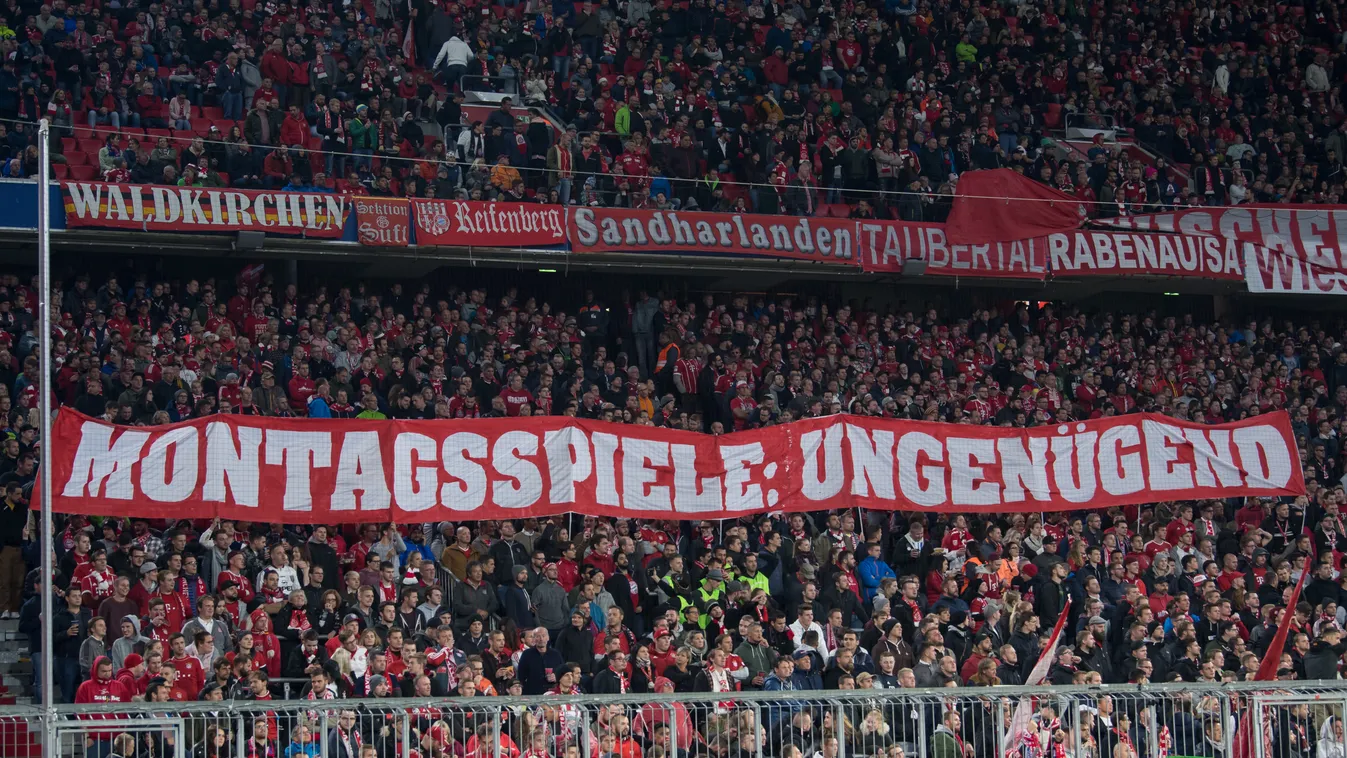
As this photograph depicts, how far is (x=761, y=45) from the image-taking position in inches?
1273

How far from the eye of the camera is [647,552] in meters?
19.9

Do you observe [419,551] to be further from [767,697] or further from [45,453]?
[45,453]

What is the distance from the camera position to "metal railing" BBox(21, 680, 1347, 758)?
12.5m

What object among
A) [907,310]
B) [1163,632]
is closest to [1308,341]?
[907,310]

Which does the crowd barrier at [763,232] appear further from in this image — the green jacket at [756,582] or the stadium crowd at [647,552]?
the green jacket at [756,582]

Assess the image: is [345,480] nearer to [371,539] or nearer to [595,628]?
[371,539]

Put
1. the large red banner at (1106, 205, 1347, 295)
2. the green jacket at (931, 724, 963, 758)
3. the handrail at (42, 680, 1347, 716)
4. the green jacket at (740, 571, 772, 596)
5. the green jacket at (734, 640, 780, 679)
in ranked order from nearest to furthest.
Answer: the handrail at (42, 680, 1347, 716) → the green jacket at (931, 724, 963, 758) → the green jacket at (734, 640, 780, 679) → the green jacket at (740, 571, 772, 596) → the large red banner at (1106, 205, 1347, 295)

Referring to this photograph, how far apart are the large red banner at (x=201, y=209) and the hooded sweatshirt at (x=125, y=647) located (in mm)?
8472

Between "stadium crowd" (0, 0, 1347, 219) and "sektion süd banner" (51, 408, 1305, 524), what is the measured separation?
6.88 m

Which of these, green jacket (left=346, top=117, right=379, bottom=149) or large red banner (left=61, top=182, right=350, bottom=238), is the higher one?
green jacket (left=346, top=117, right=379, bottom=149)

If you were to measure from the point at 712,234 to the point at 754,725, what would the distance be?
14142mm

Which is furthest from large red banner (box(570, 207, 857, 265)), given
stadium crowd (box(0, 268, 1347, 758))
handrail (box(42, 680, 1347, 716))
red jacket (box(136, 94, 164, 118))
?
handrail (box(42, 680, 1347, 716))

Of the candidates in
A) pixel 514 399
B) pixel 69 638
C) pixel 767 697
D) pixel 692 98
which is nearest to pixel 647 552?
pixel 514 399

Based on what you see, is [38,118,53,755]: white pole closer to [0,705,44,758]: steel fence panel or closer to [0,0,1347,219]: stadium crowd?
[0,705,44,758]: steel fence panel
